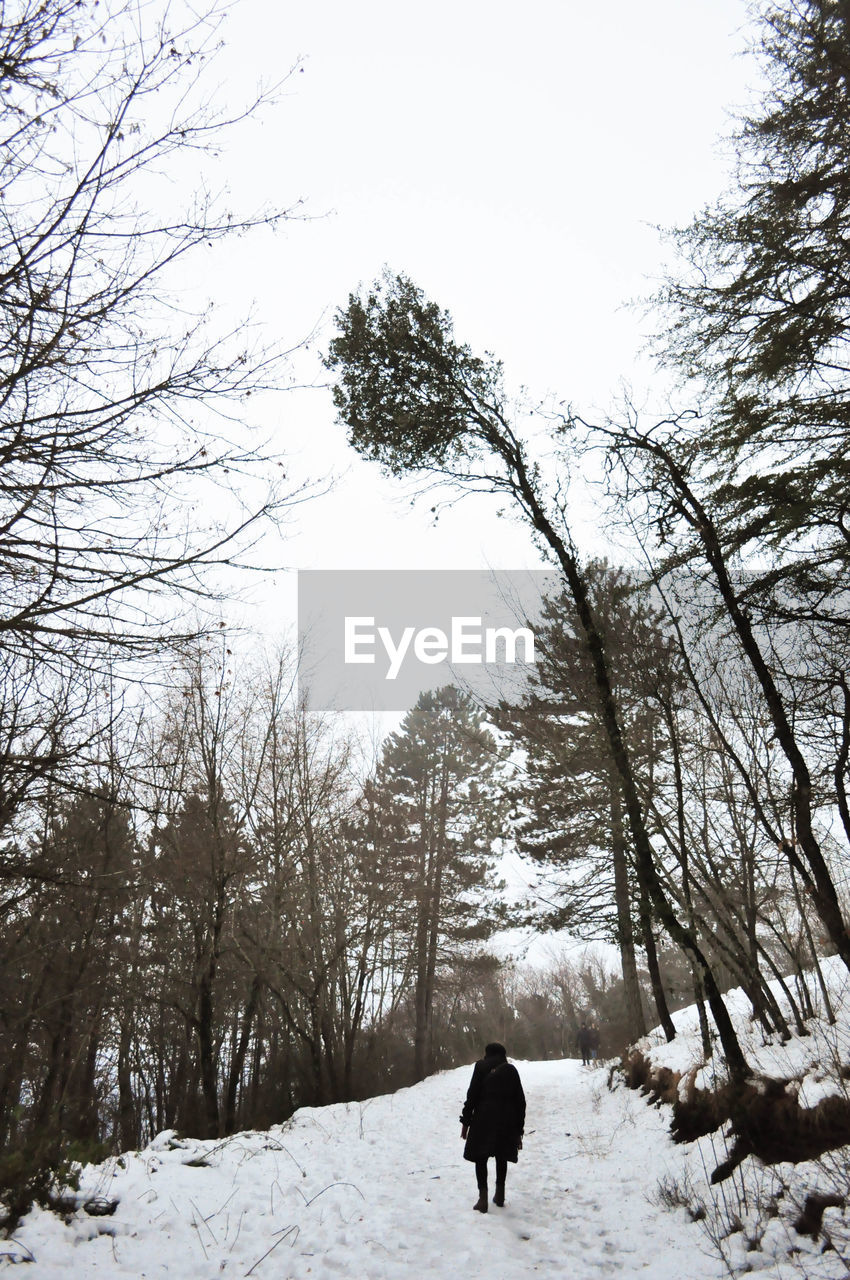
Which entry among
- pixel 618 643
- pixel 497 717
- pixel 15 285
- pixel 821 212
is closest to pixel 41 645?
pixel 15 285

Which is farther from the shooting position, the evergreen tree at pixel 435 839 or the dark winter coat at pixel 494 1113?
the evergreen tree at pixel 435 839

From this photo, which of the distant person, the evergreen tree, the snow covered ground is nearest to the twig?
the snow covered ground

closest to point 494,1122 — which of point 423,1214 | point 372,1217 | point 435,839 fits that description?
point 423,1214

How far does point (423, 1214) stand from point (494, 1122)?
2.99 ft

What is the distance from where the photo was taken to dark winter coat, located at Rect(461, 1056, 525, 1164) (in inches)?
220

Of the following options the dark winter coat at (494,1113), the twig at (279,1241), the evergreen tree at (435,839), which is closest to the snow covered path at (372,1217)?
the twig at (279,1241)

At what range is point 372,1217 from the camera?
17.6 ft

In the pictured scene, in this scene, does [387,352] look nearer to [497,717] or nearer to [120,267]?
[497,717]

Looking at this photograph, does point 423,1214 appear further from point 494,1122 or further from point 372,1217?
point 494,1122

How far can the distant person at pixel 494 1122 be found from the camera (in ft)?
18.3

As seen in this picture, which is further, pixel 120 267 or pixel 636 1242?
pixel 636 1242

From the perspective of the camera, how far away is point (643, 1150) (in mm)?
6941

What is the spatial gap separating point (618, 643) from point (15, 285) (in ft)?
22.3

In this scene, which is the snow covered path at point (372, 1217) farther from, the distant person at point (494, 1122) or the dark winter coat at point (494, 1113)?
the dark winter coat at point (494, 1113)
